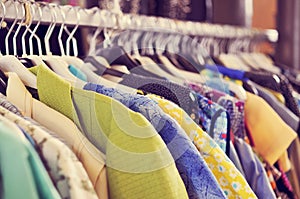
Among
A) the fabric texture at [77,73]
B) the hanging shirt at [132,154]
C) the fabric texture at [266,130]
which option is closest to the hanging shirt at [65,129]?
the hanging shirt at [132,154]

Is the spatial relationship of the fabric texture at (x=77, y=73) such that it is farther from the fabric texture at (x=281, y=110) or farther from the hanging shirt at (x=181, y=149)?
the fabric texture at (x=281, y=110)

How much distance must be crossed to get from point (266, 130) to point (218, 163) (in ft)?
0.87

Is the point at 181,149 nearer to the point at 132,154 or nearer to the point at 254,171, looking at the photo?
the point at 132,154

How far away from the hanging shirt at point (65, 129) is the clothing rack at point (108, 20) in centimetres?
15

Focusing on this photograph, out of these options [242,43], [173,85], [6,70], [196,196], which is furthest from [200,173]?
[242,43]

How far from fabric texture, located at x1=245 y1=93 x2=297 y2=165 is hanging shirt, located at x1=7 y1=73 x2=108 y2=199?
436 millimetres

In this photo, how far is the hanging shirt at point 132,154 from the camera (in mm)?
609

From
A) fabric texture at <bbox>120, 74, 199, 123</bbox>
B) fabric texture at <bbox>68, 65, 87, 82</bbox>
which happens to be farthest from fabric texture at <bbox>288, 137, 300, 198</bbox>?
fabric texture at <bbox>68, 65, 87, 82</bbox>

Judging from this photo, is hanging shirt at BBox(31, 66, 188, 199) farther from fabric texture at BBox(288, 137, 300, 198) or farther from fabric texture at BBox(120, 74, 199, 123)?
fabric texture at BBox(288, 137, 300, 198)

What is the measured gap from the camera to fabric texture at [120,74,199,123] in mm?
799

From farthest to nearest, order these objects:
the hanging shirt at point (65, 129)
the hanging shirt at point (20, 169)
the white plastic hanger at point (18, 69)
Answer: the white plastic hanger at point (18, 69) < the hanging shirt at point (65, 129) < the hanging shirt at point (20, 169)

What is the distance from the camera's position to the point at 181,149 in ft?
2.24

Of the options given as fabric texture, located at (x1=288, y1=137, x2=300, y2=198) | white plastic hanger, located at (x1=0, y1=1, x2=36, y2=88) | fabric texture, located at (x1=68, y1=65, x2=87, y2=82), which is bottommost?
fabric texture, located at (x1=288, y1=137, x2=300, y2=198)

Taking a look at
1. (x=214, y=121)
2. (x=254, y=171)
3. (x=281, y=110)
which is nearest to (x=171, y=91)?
(x=214, y=121)
